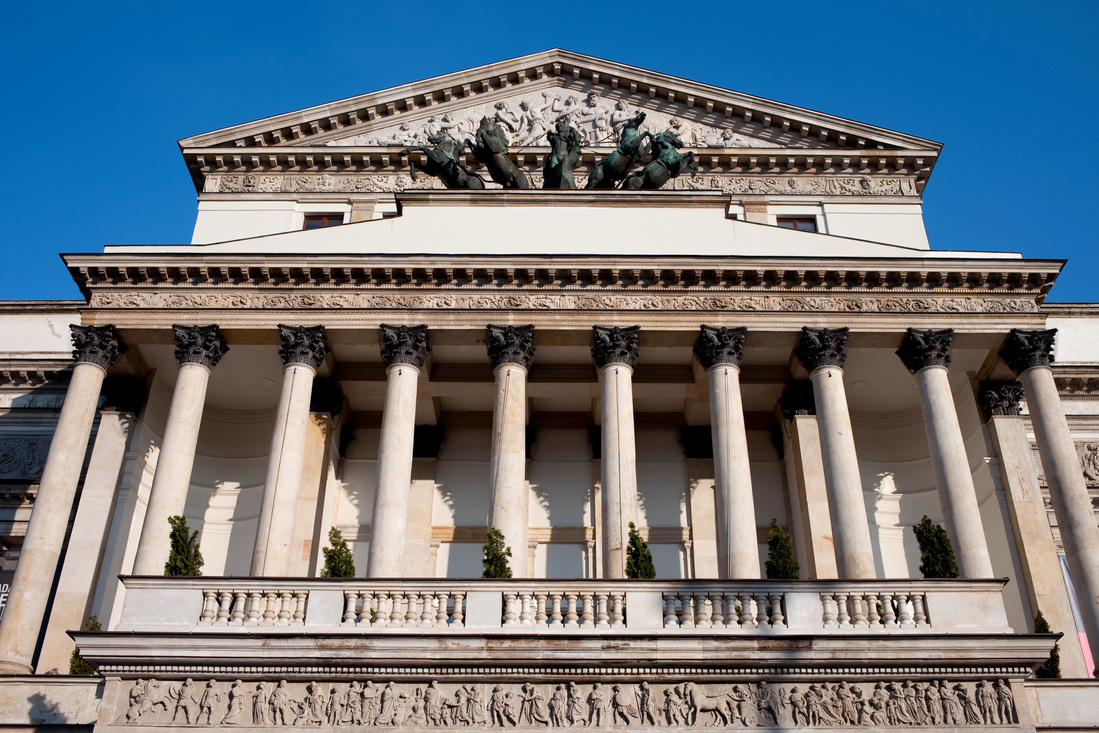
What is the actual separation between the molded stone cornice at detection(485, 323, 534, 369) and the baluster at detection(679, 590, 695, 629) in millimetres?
6232

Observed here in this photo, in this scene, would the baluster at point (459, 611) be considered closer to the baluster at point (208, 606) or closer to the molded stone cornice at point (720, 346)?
the baluster at point (208, 606)

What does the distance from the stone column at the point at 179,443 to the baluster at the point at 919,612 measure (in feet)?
39.7

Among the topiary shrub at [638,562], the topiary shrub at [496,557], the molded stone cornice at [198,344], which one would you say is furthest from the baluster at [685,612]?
the molded stone cornice at [198,344]

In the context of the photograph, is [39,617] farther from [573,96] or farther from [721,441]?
[573,96]

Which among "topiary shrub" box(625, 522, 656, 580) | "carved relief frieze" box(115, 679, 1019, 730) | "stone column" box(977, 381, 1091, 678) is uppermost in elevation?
"stone column" box(977, 381, 1091, 678)

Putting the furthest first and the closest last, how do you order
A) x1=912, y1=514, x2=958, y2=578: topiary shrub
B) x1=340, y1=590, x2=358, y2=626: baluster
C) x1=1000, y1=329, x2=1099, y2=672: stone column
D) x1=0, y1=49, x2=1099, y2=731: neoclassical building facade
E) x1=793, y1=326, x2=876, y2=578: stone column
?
1. x1=793, y1=326, x2=876, y2=578: stone column
2. x1=1000, y1=329, x2=1099, y2=672: stone column
3. x1=912, y1=514, x2=958, y2=578: topiary shrub
4. x1=340, y1=590, x2=358, y2=626: baluster
5. x1=0, y1=49, x2=1099, y2=731: neoclassical building facade

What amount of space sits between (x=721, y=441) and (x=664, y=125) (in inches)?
460

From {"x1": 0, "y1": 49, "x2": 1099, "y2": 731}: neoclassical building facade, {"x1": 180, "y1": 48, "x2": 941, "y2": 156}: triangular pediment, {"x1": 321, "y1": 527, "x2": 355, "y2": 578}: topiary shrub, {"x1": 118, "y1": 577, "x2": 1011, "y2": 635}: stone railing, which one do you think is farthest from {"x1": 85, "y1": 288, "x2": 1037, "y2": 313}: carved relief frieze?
{"x1": 180, "y1": 48, "x2": 941, "y2": 156}: triangular pediment

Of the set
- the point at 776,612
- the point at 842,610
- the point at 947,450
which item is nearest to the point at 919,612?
the point at 842,610

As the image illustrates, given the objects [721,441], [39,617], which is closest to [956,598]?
[721,441]

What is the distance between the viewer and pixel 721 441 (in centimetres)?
1877

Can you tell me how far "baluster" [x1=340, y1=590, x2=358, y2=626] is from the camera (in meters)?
15.0

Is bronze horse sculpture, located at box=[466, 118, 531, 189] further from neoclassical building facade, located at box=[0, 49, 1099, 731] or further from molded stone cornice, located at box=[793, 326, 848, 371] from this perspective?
molded stone cornice, located at box=[793, 326, 848, 371]

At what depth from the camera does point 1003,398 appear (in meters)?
21.1
